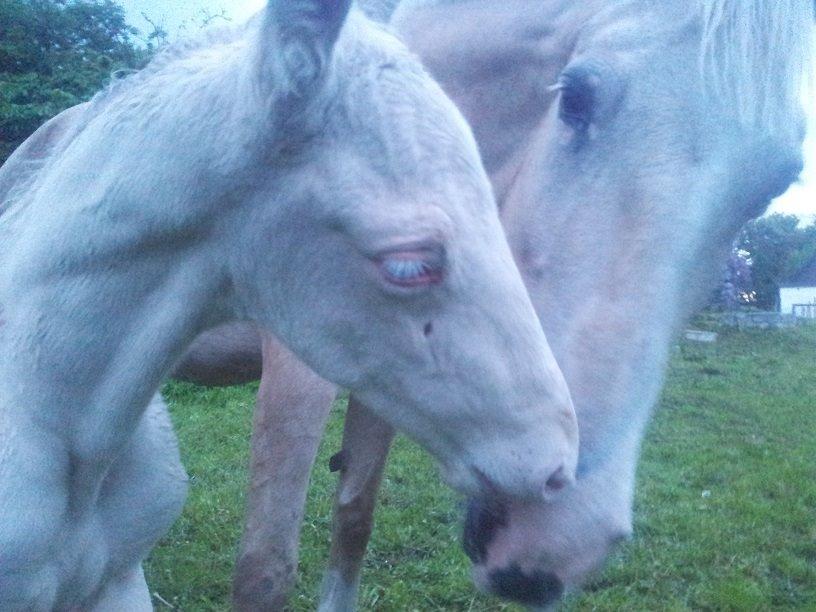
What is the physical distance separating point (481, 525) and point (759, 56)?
1201 mm

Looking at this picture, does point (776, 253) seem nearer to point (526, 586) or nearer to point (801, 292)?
point (801, 292)

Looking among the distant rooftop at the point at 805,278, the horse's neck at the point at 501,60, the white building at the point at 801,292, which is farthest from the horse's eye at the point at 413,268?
the distant rooftop at the point at 805,278

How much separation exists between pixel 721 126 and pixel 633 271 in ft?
1.18

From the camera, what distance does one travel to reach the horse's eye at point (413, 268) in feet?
4.25

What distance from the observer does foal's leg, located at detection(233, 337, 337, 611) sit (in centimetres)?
246

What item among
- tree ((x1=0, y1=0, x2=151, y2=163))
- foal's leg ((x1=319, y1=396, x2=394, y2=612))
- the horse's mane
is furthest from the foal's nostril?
tree ((x1=0, y1=0, x2=151, y2=163))

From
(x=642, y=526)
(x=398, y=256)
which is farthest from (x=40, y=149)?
(x=642, y=526)

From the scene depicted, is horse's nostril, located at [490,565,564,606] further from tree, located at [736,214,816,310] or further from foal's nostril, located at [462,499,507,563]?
tree, located at [736,214,816,310]

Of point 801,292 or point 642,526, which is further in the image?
point 801,292

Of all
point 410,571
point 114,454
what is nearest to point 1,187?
point 114,454

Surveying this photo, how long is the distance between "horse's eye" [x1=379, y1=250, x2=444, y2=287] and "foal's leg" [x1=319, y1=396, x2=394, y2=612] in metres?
1.73

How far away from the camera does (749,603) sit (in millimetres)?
3660

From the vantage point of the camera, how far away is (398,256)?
130 cm

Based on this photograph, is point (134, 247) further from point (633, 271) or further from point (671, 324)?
point (671, 324)
